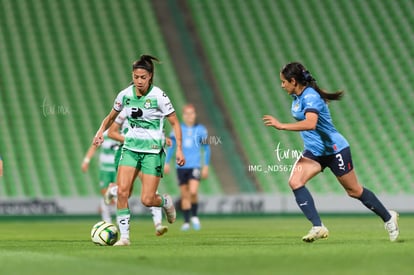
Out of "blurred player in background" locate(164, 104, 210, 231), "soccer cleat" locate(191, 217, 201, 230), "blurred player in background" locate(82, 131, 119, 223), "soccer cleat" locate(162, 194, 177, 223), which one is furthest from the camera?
"blurred player in background" locate(164, 104, 210, 231)

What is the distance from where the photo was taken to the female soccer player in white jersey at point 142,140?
11016mm

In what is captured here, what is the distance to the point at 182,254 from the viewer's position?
943cm

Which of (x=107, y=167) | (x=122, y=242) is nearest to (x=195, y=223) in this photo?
(x=107, y=167)

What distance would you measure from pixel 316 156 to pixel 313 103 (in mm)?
708

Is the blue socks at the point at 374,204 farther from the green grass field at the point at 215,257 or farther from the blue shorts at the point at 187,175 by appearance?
the blue shorts at the point at 187,175

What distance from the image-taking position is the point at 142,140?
11133mm

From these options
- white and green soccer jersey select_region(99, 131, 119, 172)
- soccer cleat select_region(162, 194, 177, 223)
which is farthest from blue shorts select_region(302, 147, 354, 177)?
white and green soccer jersey select_region(99, 131, 119, 172)

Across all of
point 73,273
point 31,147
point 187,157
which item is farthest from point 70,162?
point 73,273

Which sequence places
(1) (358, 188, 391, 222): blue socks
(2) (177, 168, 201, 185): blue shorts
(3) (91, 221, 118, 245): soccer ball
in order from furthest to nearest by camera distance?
1. (2) (177, 168, 201, 185): blue shorts
2. (1) (358, 188, 391, 222): blue socks
3. (3) (91, 221, 118, 245): soccer ball

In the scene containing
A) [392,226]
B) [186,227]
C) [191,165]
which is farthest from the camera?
[191,165]

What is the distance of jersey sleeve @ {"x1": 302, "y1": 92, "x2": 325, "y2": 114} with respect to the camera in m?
10.8

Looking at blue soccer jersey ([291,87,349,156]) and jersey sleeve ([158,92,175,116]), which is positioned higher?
jersey sleeve ([158,92,175,116])

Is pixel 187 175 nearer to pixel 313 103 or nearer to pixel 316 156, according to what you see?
pixel 316 156

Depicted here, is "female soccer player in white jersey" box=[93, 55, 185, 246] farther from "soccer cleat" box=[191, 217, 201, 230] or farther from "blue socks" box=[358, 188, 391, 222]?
"soccer cleat" box=[191, 217, 201, 230]
